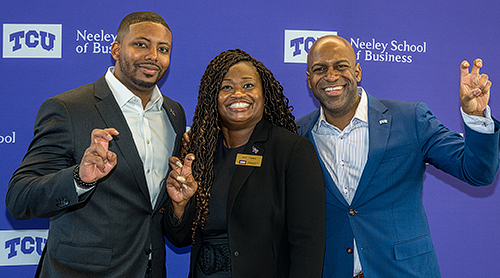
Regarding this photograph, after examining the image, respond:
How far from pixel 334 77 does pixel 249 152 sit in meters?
0.73

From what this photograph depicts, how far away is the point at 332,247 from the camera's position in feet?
6.79

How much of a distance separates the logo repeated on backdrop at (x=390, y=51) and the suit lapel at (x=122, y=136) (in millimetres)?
2032

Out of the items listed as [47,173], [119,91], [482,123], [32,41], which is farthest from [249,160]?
[32,41]

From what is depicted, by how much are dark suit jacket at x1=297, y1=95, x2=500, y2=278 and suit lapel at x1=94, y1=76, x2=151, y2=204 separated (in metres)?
1.03

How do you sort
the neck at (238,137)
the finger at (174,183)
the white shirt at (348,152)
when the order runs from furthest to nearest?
1. the white shirt at (348,152)
2. the neck at (238,137)
3. the finger at (174,183)

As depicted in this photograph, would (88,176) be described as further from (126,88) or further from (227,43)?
(227,43)

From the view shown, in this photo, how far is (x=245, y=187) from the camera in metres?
1.77

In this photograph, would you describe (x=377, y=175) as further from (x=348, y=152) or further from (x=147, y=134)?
(x=147, y=134)

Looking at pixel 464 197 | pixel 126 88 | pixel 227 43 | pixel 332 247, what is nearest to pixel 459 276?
pixel 464 197

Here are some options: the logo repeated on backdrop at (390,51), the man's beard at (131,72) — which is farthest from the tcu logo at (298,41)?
the man's beard at (131,72)

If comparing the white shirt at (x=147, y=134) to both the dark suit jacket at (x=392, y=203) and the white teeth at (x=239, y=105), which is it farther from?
the dark suit jacket at (x=392, y=203)

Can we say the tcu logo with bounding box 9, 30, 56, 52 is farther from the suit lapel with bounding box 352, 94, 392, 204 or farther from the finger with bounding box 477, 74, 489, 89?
the finger with bounding box 477, 74, 489, 89

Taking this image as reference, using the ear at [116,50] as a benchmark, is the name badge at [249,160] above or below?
below

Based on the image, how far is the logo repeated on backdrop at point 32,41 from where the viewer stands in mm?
2877
